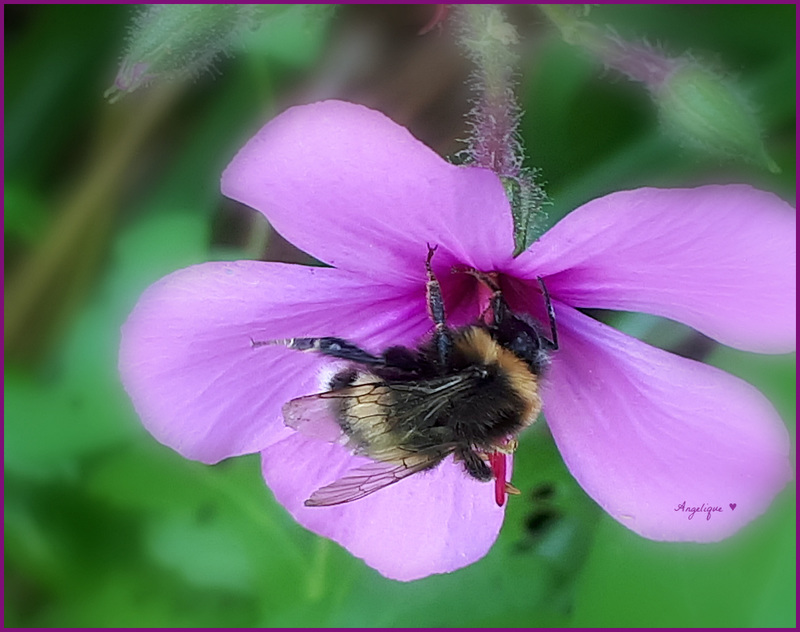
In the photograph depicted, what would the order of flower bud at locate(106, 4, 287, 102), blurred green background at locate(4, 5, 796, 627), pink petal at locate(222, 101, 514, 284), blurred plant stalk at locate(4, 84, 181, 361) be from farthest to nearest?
blurred plant stalk at locate(4, 84, 181, 361) → blurred green background at locate(4, 5, 796, 627) → flower bud at locate(106, 4, 287, 102) → pink petal at locate(222, 101, 514, 284)

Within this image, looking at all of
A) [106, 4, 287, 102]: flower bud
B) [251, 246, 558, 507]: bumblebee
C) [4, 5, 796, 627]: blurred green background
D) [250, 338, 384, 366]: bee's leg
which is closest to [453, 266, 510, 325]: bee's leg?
[251, 246, 558, 507]: bumblebee

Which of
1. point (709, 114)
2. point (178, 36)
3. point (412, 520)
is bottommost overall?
point (412, 520)

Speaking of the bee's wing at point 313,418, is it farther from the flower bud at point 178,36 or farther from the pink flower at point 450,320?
the flower bud at point 178,36

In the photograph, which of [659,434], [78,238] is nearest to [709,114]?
[659,434]

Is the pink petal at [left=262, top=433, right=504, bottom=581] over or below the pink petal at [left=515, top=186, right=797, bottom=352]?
below

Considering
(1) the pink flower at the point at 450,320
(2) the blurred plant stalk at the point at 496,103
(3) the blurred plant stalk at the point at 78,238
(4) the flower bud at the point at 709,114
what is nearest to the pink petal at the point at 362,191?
(1) the pink flower at the point at 450,320

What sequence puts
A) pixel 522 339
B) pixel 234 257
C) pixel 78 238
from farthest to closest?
1. pixel 78 238
2. pixel 234 257
3. pixel 522 339

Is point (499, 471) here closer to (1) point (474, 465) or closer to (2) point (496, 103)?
(1) point (474, 465)

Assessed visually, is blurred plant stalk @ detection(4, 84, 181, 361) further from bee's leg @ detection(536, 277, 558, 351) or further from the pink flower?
bee's leg @ detection(536, 277, 558, 351)
